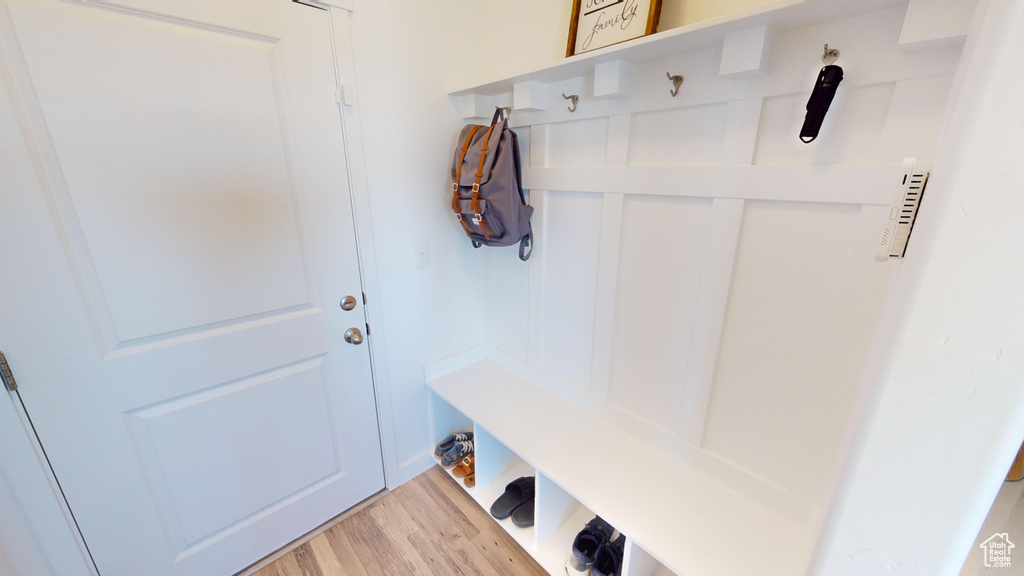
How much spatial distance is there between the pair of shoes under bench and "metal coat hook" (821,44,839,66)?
4.76 ft

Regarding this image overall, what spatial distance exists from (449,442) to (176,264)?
133 centimetres

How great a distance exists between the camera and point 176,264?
1049mm

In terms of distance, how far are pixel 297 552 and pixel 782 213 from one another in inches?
80.5

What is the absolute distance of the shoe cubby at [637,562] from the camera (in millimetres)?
1055

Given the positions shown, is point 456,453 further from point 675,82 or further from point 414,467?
point 675,82

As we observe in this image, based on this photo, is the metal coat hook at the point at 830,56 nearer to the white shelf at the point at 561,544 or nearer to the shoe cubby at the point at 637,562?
the shoe cubby at the point at 637,562

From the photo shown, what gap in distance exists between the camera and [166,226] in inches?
40.0

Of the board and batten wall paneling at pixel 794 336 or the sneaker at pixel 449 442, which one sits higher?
the board and batten wall paneling at pixel 794 336

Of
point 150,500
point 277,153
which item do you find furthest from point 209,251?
point 150,500

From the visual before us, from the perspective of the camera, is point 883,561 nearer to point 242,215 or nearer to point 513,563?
point 513,563

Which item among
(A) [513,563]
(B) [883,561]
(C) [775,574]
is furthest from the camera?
(A) [513,563]

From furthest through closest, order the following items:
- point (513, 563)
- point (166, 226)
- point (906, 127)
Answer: point (513, 563) < point (166, 226) < point (906, 127)

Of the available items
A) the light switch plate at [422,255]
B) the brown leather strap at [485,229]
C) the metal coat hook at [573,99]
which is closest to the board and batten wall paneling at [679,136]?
the metal coat hook at [573,99]

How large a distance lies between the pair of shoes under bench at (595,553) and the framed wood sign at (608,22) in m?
1.59
